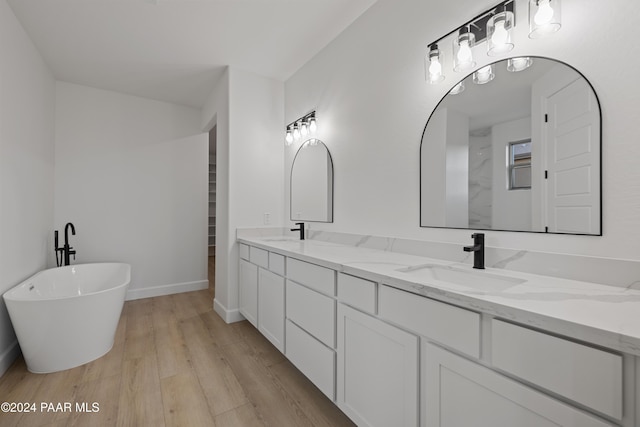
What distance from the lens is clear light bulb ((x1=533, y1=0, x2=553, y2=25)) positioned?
1.14m

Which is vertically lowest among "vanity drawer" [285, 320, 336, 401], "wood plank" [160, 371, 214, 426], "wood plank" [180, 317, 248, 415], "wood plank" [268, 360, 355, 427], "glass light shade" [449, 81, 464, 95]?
"wood plank" [160, 371, 214, 426]

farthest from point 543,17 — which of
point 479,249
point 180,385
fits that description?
point 180,385

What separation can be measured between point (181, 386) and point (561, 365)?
2027 mm

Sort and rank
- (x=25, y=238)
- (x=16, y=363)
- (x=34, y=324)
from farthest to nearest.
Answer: (x=25, y=238)
(x=16, y=363)
(x=34, y=324)

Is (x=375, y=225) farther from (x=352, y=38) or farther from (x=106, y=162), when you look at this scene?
(x=106, y=162)

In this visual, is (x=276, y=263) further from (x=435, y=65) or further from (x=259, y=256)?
(x=435, y=65)

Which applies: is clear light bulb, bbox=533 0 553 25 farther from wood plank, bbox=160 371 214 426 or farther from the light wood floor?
wood plank, bbox=160 371 214 426

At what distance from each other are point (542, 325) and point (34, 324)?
282cm

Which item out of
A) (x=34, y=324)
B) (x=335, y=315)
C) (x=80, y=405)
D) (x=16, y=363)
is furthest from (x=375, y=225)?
(x=16, y=363)

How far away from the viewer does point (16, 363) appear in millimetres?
2139

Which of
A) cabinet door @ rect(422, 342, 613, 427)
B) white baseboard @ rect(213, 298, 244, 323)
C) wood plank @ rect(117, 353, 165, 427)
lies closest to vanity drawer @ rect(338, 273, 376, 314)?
cabinet door @ rect(422, 342, 613, 427)

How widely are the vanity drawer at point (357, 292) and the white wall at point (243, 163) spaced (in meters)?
1.76

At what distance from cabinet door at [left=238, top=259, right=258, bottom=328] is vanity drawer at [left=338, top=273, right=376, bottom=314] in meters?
1.23

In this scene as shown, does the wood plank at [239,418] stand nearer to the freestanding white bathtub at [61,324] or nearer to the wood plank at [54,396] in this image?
the wood plank at [54,396]
